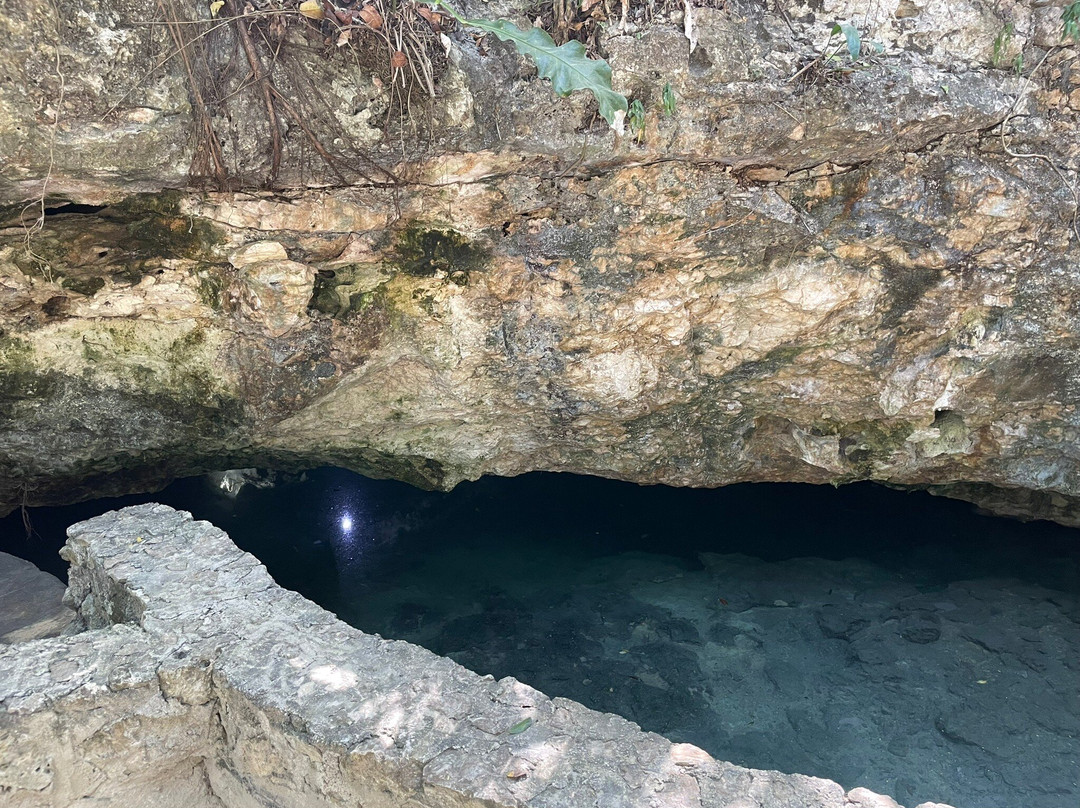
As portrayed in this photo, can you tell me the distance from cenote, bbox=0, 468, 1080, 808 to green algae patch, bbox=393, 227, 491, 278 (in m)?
2.13

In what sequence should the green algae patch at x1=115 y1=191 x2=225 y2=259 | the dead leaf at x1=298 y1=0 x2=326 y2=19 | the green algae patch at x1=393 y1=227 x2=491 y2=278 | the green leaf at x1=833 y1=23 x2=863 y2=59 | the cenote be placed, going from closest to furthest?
1. the dead leaf at x1=298 y1=0 x2=326 y2=19
2. the green leaf at x1=833 y1=23 x2=863 y2=59
3. the green algae patch at x1=115 y1=191 x2=225 y2=259
4. the green algae patch at x1=393 y1=227 x2=491 y2=278
5. the cenote

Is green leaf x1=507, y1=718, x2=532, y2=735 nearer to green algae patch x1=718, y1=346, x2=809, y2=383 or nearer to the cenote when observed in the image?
the cenote

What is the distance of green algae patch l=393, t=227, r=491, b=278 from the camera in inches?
128

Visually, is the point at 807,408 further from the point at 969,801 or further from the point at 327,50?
the point at 327,50

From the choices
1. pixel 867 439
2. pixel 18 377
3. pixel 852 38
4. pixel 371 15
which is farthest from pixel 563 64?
pixel 18 377

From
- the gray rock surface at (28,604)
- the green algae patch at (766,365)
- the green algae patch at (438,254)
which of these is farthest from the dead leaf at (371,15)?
the gray rock surface at (28,604)

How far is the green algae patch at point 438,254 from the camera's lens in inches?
128

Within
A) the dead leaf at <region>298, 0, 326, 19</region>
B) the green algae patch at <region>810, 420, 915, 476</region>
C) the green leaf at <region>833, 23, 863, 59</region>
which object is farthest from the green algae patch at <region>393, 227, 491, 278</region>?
the green algae patch at <region>810, 420, 915, 476</region>

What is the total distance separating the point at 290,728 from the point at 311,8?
2.40m

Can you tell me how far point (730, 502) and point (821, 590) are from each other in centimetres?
102

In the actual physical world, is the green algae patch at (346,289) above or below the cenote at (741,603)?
above

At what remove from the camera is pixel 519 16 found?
2846 mm

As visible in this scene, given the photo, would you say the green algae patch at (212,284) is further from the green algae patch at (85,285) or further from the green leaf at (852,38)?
the green leaf at (852,38)

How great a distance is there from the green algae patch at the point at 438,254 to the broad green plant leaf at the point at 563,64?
0.96 m
